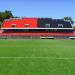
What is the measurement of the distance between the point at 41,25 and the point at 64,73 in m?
84.2

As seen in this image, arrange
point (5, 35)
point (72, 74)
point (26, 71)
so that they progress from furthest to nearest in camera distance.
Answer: point (5, 35)
point (26, 71)
point (72, 74)

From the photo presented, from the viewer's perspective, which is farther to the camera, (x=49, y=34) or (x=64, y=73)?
(x=49, y=34)

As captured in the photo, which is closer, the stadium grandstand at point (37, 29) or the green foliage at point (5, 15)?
the stadium grandstand at point (37, 29)

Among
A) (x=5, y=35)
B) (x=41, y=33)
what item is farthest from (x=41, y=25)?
(x=5, y=35)

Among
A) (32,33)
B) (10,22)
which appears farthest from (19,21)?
(32,33)

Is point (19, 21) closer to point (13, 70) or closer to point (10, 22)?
point (10, 22)

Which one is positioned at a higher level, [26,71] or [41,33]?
[26,71]

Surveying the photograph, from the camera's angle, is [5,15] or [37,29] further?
[5,15]

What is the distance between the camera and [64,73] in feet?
30.8

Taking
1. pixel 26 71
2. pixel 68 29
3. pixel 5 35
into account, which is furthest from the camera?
pixel 68 29

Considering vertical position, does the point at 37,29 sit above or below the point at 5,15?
below

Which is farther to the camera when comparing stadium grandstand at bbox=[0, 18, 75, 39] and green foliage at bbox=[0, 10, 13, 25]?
green foliage at bbox=[0, 10, 13, 25]

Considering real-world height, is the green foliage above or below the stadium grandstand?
above

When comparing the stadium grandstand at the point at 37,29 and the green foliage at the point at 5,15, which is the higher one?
the green foliage at the point at 5,15
